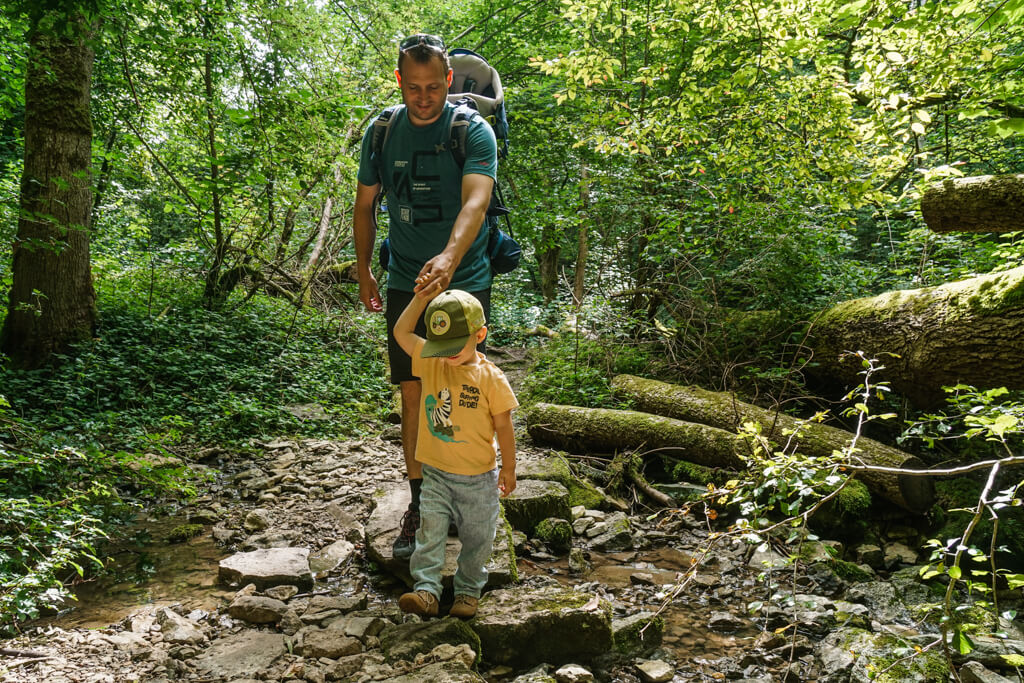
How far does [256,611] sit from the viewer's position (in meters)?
2.57

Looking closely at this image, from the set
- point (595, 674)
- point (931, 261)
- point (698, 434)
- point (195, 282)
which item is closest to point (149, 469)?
point (595, 674)

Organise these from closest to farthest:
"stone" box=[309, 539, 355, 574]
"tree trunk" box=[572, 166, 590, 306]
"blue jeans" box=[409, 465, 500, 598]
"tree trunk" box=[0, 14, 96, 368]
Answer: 1. "blue jeans" box=[409, 465, 500, 598]
2. "stone" box=[309, 539, 355, 574]
3. "tree trunk" box=[0, 14, 96, 368]
4. "tree trunk" box=[572, 166, 590, 306]

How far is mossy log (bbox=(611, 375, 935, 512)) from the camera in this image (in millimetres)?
4621

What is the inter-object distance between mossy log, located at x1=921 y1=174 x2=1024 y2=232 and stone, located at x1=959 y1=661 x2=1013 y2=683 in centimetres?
262

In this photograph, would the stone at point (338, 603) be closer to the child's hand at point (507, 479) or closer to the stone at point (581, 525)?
the child's hand at point (507, 479)

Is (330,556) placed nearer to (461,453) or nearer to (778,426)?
(461,453)

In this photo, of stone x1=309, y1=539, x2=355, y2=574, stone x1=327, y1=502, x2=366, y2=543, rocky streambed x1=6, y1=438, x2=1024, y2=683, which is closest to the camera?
rocky streambed x1=6, y1=438, x2=1024, y2=683

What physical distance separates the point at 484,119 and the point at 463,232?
0.77 metres

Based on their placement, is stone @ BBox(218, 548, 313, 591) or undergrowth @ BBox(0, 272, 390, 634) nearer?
undergrowth @ BBox(0, 272, 390, 634)

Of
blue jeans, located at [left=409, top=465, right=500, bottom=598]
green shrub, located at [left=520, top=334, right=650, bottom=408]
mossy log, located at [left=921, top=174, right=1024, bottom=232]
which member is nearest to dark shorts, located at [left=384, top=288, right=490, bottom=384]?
blue jeans, located at [left=409, top=465, right=500, bottom=598]

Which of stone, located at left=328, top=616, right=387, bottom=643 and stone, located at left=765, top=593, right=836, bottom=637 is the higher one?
stone, located at left=328, top=616, right=387, bottom=643

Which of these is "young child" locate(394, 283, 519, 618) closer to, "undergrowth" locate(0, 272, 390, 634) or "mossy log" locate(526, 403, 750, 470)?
"undergrowth" locate(0, 272, 390, 634)

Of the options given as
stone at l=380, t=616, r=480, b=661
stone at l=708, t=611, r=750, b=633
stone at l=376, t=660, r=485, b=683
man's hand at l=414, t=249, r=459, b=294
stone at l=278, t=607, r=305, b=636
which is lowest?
stone at l=708, t=611, r=750, b=633

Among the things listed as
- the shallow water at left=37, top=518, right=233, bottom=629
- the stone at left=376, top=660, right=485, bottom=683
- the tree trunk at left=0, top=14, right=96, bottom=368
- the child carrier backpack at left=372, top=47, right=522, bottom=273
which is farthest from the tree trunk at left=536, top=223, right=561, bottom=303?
the stone at left=376, top=660, right=485, bottom=683
